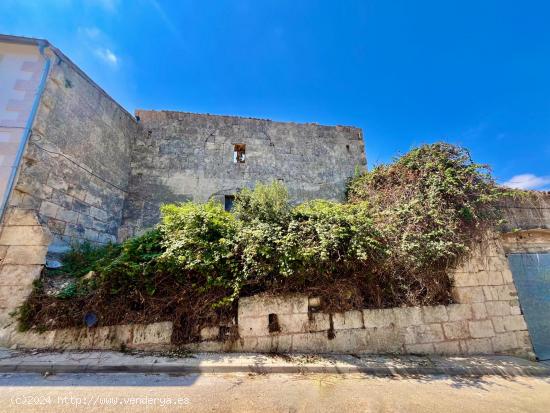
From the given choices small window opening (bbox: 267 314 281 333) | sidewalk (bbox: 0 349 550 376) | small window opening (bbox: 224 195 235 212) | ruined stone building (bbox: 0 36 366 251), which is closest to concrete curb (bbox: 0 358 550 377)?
sidewalk (bbox: 0 349 550 376)

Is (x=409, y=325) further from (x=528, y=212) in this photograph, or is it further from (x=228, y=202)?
(x=228, y=202)

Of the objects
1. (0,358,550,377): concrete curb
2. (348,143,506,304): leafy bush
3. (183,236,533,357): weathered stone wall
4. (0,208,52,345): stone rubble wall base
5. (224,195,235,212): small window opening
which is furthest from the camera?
(224,195,235,212): small window opening

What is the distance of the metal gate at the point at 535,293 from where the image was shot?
4629 mm

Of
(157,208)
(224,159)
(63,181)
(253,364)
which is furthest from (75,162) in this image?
(253,364)

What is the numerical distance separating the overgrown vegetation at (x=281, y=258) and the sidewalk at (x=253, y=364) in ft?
1.43

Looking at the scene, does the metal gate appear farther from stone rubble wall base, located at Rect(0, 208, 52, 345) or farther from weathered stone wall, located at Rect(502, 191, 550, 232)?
stone rubble wall base, located at Rect(0, 208, 52, 345)

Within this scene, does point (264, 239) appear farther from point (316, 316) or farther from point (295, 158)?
point (295, 158)

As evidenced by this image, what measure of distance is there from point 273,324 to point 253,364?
689mm

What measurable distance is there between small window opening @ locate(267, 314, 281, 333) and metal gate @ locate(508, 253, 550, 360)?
15.7 ft

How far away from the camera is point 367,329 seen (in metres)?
4.05

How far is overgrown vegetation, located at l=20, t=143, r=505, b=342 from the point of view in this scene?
3697 millimetres

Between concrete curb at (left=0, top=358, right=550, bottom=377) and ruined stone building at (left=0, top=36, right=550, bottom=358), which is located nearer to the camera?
concrete curb at (left=0, top=358, right=550, bottom=377)

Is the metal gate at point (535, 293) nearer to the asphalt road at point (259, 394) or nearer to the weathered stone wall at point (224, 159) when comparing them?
the asphalt road at point (259, 394)

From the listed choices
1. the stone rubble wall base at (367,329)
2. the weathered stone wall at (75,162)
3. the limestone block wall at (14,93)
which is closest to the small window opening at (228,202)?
the weathered stone wall at (75,162)
